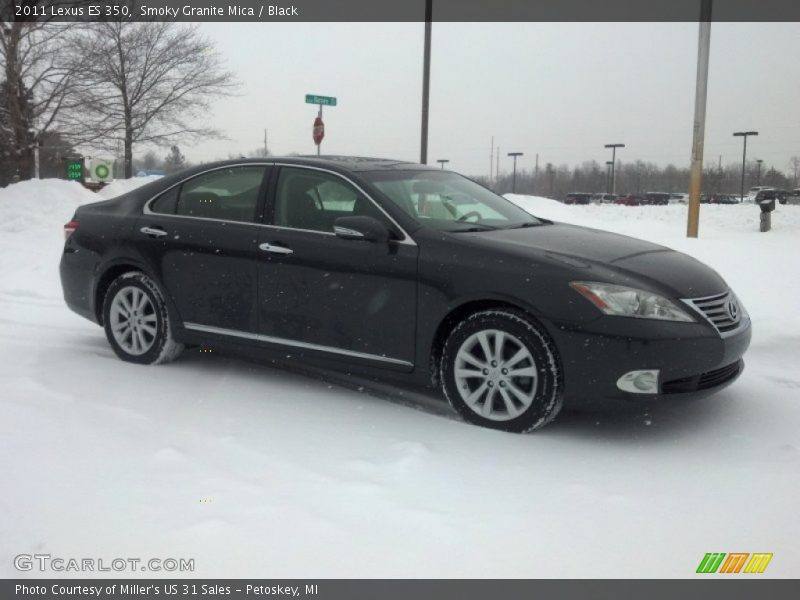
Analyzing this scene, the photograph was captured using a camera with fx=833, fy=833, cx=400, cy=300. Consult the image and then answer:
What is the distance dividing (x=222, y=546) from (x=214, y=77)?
30.7m

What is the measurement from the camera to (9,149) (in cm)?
2598

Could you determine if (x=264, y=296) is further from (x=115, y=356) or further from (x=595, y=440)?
(x=595, y=440)

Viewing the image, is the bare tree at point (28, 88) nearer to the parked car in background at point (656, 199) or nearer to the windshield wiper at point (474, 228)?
the windshield wiper at point (474, 228)

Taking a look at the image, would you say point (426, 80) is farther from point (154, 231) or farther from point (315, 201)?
point (315, 201)

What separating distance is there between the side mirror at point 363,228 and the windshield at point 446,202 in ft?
0.85

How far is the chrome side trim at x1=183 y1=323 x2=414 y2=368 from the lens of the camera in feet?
16.4

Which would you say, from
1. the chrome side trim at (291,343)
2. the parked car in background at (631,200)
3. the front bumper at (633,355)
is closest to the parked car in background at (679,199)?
the parked car in background at (631,200)

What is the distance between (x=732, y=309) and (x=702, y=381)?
58 cm

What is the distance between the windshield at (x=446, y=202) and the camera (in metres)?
5.20

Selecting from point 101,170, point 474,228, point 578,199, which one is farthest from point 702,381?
point 578,199

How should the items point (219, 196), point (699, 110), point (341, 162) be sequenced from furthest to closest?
point (699, 110)
point (219, 196)
point (341, 162)

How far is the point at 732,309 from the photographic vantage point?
15.9 feet

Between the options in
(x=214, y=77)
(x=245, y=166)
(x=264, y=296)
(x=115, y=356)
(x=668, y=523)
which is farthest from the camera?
(x=214, y=77)
